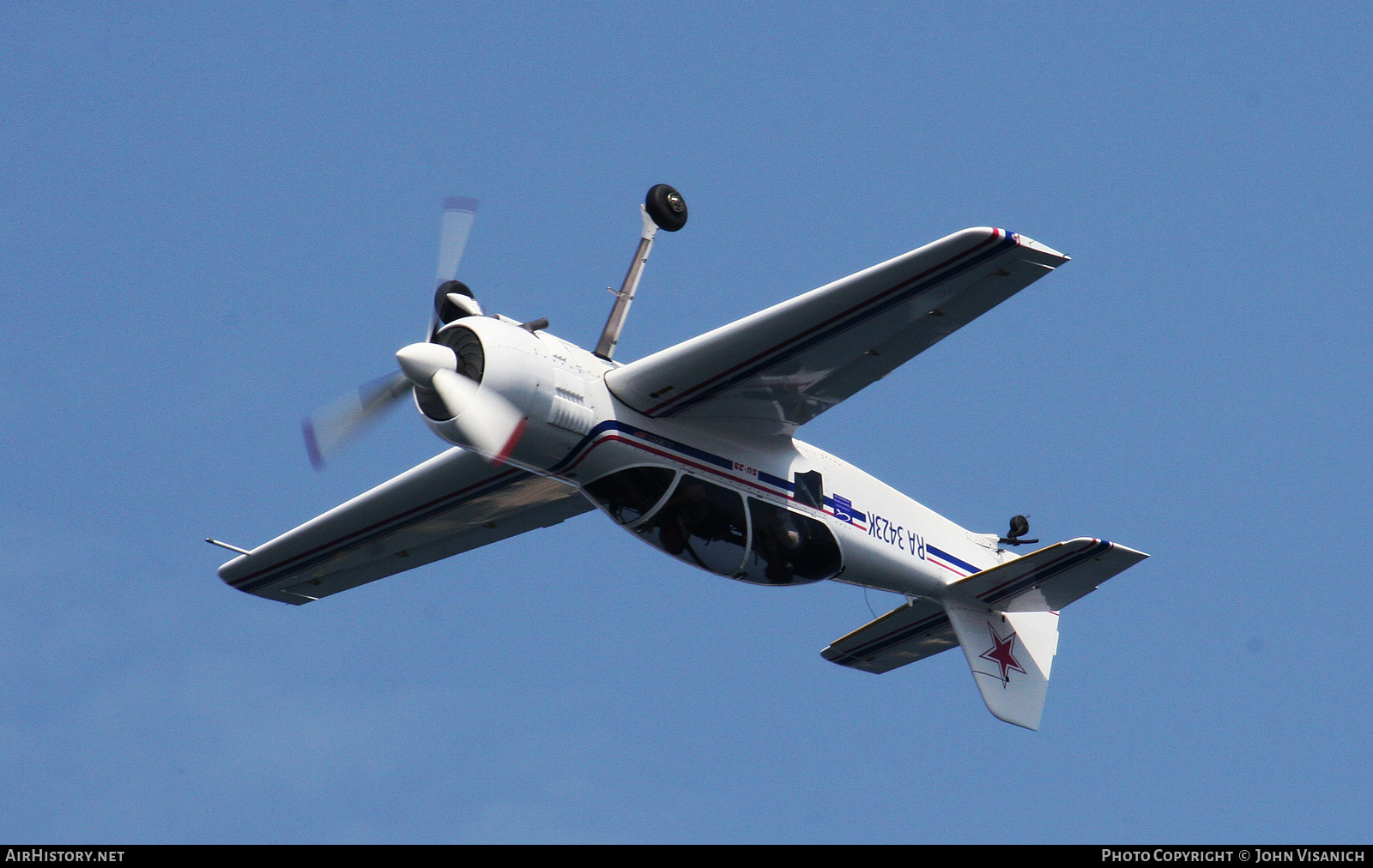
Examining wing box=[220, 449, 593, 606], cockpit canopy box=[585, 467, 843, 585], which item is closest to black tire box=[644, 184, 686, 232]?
cockpit canopy box=[585, 467, 843, 585]

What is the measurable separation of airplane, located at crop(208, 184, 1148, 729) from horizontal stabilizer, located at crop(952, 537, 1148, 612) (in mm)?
36

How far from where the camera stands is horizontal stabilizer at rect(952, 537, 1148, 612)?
22656mm

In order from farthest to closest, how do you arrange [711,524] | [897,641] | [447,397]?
[897,641], [711,524], [447,397]

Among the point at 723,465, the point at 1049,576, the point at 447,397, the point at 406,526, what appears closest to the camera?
the point at 447,397

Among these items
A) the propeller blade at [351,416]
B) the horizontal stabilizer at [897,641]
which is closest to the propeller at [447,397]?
the propeller blade at [351,416]

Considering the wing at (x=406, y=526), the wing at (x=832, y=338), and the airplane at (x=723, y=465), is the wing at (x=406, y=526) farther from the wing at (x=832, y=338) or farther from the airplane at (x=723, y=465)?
the wing at (x=832, y=338)

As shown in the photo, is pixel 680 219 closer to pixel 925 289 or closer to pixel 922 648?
pixel 925 289

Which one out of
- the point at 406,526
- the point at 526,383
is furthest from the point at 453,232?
the point at 406,526

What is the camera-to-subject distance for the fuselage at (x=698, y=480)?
19.1 m

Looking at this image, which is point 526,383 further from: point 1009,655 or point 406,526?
point 1009,655

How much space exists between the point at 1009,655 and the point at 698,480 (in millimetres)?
6970

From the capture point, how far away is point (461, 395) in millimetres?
18516

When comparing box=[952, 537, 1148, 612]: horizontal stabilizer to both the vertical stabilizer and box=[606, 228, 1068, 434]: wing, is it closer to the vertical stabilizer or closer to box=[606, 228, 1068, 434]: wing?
the vertical stabilizer
